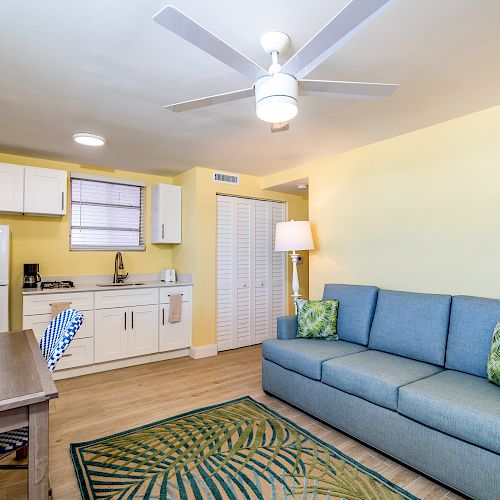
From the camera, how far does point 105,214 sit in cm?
428

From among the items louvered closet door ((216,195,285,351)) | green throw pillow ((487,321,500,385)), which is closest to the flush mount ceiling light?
louvered closet door ((216,195,285,351))

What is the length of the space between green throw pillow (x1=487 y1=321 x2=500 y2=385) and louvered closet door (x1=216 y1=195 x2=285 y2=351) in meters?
3.05

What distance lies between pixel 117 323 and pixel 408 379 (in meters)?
3.03

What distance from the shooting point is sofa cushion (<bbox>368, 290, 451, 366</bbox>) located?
2459 millimetres

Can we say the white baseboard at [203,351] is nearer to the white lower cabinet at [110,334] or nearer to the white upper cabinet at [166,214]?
the white lower cabinet at [110,334]

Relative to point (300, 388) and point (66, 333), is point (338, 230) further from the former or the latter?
point (66, 333)

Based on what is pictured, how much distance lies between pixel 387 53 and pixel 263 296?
11.7ft

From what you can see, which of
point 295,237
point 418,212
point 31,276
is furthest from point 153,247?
point 418,212

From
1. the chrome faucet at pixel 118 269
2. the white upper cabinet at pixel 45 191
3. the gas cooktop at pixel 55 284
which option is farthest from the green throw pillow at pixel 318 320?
the white upper cabinet at pixel 45 191

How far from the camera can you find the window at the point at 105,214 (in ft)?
13.4

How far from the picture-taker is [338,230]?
3.72 metres

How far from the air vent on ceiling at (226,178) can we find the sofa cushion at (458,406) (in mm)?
3250

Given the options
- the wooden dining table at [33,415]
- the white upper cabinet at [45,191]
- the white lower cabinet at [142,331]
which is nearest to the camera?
the wooden dining table at [33,415]

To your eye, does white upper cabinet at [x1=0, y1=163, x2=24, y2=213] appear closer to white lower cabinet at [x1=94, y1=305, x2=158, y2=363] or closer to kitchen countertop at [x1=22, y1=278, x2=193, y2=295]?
kitchen countertop at [x1=22, y1=278, x2=193, y2=295]
